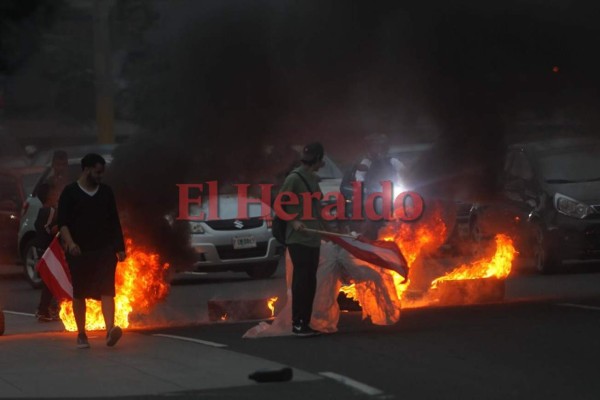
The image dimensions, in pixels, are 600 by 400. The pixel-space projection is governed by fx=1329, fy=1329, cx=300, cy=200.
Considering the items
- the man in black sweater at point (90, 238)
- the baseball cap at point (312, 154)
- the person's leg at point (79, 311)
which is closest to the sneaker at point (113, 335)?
the man in black sweater at point (90, 238)

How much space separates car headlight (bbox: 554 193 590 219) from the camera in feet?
58.9

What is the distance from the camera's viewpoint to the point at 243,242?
18.8 meters

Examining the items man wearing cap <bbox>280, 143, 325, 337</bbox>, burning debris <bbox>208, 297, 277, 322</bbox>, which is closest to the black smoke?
burning debris <bbox>208, 297, 277, 322</bbox>

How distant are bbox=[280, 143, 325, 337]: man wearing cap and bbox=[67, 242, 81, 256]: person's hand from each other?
1883 mm

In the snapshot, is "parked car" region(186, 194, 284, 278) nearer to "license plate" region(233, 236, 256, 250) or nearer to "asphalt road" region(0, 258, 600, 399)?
"license plate" region(233, 236, 256, 250)

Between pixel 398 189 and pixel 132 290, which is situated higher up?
pixel 398 189

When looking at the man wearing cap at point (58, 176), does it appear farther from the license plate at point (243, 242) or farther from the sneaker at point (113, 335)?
the license plate at point (243, 242)

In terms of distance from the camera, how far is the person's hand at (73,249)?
36.0ft

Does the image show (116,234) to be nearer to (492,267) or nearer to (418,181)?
(492,267)

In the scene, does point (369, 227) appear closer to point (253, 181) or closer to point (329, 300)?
point (253, 181)

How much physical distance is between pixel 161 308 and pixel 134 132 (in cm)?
266

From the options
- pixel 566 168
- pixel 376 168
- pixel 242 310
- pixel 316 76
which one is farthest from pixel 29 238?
pixel 566 168

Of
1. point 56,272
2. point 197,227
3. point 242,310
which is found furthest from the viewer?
point 197,227

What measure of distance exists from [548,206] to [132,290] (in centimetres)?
714
